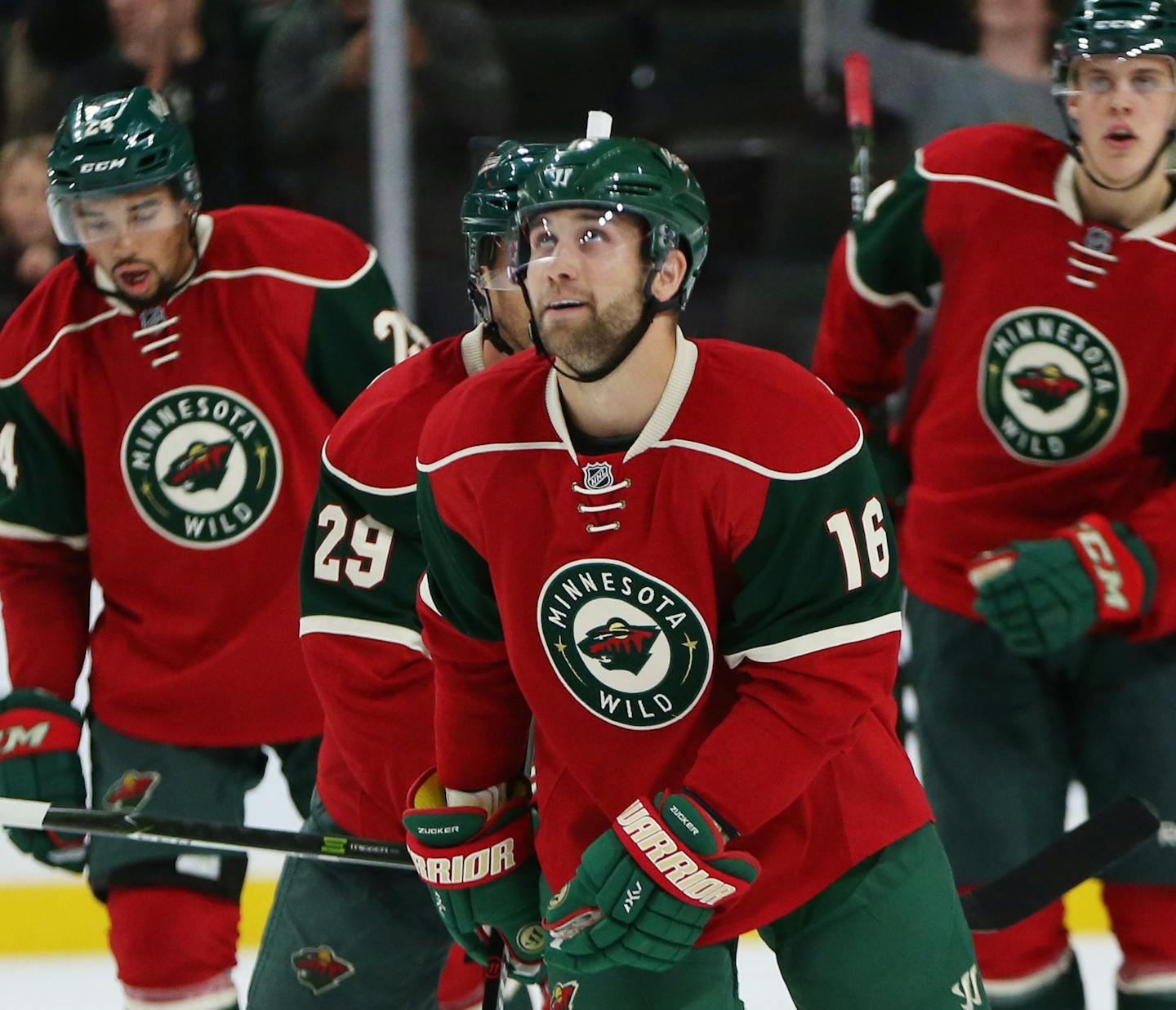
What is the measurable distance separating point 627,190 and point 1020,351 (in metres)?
0.89

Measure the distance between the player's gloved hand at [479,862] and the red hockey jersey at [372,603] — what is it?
0.18m

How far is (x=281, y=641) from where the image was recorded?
2451 mm

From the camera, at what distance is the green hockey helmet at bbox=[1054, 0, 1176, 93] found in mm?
→ 2279

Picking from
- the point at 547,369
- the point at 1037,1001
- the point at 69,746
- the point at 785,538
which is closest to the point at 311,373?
the point at 69,746

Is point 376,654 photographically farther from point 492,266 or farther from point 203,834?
point 492,266

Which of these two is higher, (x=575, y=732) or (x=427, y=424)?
(x=427, y=424)

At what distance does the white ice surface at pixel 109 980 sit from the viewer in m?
2.99

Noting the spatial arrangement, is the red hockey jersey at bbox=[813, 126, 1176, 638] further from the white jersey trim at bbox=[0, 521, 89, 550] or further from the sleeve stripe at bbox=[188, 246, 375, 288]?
the white jersey trim at bbox=[0, 521, 89, 550]

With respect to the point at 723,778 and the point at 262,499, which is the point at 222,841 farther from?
the point at 723,778

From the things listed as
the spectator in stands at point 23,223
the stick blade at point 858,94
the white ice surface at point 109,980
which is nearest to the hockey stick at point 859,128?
the stick blade at point 858,94

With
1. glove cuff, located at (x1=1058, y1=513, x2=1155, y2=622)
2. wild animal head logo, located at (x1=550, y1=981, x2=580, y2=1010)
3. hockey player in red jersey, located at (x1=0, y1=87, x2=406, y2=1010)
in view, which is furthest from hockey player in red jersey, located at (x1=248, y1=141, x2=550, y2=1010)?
glove cuff, located at (x1=1058, y1=513, x2=1155, y2=622)

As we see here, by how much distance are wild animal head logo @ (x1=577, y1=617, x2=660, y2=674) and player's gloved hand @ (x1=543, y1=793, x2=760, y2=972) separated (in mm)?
114

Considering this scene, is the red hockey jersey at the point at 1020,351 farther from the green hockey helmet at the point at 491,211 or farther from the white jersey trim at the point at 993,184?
the green hockey helmet at the point at 491,211

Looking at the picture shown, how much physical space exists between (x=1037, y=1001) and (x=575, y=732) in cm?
95
